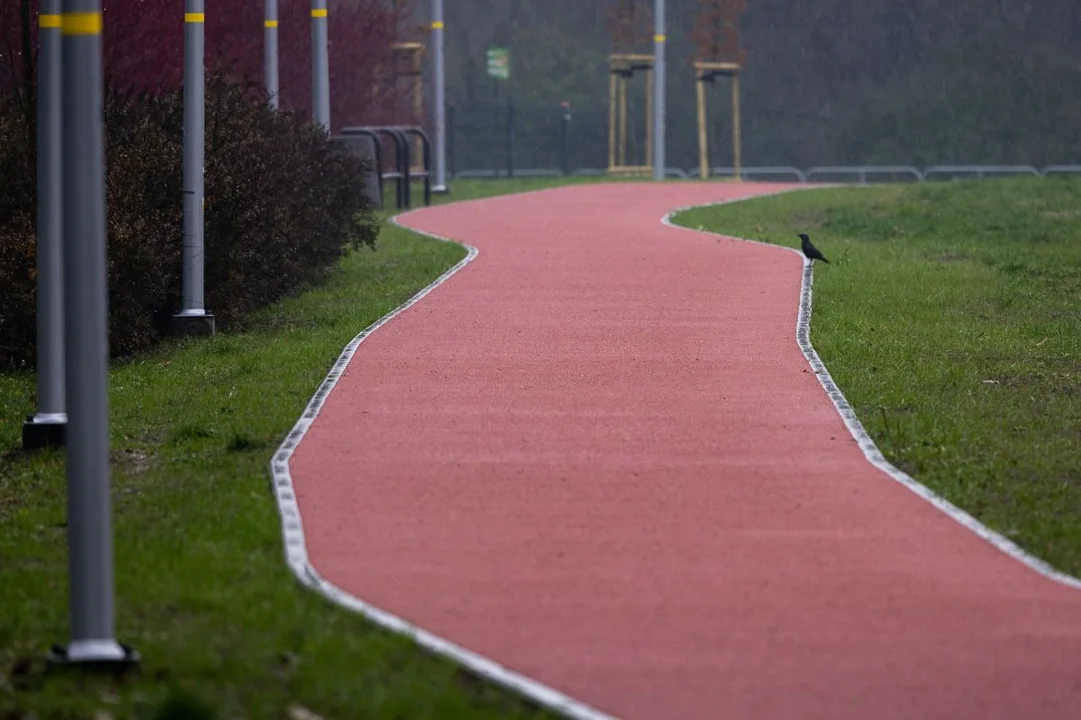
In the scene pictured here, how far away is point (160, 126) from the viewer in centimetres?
1798

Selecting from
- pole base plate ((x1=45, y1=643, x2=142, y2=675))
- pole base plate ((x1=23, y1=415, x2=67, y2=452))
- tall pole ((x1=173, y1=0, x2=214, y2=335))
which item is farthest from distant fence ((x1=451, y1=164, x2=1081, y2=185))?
pole base plate ((x1=45, y1=643, x2=142, y2=675))

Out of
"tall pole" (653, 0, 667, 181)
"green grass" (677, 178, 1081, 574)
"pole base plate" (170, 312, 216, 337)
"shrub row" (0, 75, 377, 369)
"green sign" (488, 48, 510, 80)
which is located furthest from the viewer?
"green sign" (488, 48, 510, 80)

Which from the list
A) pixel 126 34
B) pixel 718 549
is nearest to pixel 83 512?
pixel 718 549

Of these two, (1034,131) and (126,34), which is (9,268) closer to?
(126,34)

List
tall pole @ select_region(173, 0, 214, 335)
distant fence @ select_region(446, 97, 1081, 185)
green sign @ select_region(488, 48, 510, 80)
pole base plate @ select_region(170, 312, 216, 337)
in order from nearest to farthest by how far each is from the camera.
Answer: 1. tall pole @ select_region(173, 0, 214, 335)
2. pole base plate @ select_region(170, 312, 216, 337)
3. green sign @ select_region(488, 48, 510, 80)
4. distant fence @ select_region(446, 97, 1081, 185)

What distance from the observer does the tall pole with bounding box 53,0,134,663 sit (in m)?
6.50

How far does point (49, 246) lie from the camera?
10.7 m

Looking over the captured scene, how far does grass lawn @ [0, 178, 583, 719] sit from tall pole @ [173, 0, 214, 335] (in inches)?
87.2

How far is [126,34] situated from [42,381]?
478 inches

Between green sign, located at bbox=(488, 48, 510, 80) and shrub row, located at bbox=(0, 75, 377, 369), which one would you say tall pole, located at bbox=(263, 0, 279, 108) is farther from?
green sign, located at bbox=(488, 48, 510, 80)

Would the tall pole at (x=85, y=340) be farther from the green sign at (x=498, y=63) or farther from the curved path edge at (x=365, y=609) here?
the green sign at (x=498, y=63)

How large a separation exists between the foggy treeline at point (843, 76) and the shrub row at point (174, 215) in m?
40.2

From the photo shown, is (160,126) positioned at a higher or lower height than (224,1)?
lower

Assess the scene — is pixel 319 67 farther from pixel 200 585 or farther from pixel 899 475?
pixel 200 585
